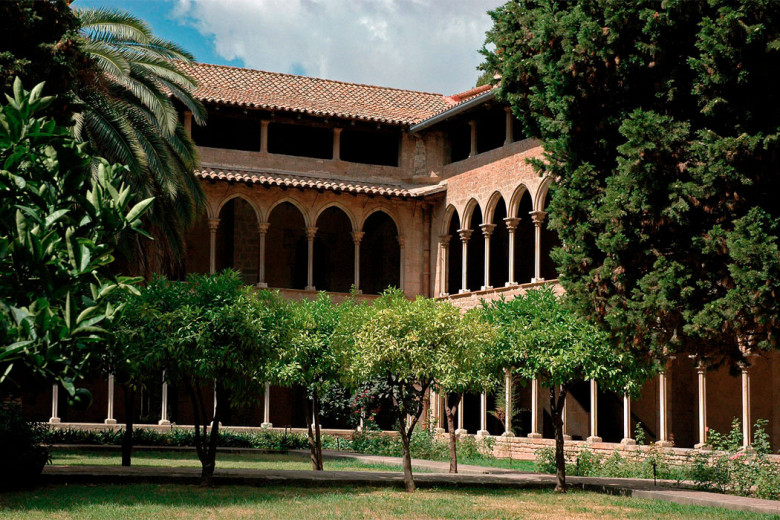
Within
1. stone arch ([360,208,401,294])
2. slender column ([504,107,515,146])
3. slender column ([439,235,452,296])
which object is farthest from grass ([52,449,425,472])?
stone arch ([360,208,401,294])

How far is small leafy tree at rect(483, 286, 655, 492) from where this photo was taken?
15250mm

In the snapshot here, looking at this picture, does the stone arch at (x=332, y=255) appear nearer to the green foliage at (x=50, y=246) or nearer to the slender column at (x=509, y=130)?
the slender column at (x=509, y=130)

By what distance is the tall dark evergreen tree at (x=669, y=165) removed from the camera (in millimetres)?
12289

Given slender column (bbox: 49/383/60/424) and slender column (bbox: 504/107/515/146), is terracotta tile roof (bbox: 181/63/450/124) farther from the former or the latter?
slender column (bbox: 49/383/60/424)

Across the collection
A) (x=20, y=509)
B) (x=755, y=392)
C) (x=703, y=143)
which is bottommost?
(x=20, y=509)

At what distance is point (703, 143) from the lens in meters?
12.6

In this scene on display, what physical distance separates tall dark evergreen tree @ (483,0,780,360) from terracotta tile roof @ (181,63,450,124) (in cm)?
1526

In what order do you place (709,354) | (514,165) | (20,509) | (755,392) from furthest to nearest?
(514,165), (755,392), (709,354), (20,509)

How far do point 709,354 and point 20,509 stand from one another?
8875 mm

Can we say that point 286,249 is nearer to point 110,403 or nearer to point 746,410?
point 110,403

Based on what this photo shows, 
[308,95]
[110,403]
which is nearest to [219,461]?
[110,403]

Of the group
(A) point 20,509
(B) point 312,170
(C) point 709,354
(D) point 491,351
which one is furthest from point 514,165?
(A) point 20,509

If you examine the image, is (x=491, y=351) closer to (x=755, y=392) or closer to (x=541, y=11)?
(x=541, y=11)

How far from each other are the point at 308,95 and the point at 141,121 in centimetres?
1135
